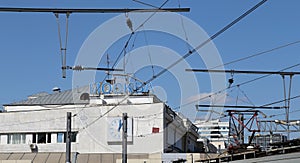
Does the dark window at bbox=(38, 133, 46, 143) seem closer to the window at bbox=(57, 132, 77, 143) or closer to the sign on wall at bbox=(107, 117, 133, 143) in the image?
the window at bbox=(57, 132, 77, 143)

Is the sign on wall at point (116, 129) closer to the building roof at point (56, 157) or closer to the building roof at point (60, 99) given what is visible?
the building roof at point (56, 157)

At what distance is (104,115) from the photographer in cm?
5453

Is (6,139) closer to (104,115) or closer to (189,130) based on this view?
(104,115)

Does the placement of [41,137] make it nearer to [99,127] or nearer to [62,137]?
[62,137]

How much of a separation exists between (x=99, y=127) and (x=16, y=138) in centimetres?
881

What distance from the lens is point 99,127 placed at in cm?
5491

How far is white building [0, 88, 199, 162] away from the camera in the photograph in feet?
176

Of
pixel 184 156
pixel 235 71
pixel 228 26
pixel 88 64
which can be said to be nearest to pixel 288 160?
pixel 228 26

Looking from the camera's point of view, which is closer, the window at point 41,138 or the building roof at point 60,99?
the window at point 41,138

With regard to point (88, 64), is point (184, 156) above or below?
below

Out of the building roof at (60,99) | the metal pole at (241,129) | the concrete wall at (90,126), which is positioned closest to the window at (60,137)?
the concrete wall at (90,126)

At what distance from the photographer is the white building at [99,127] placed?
5353 centimetres

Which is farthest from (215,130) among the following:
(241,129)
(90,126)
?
(241,129)

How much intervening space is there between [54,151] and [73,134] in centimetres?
227
